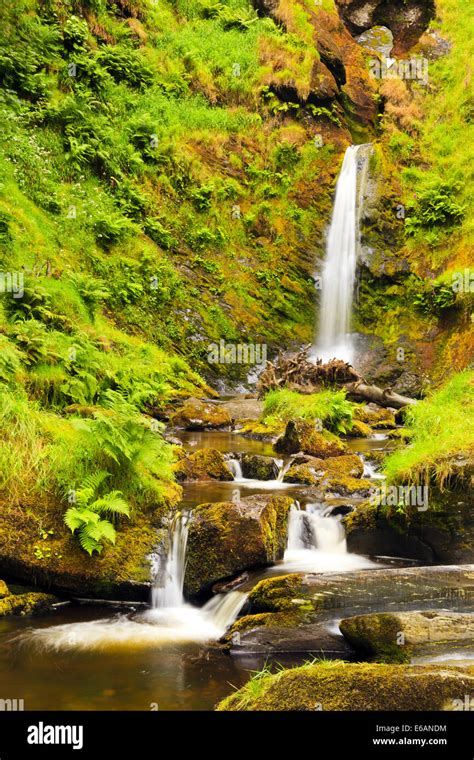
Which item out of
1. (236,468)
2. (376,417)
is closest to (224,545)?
(236,468)

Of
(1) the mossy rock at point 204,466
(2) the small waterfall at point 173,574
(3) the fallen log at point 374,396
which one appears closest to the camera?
(2) the small waterfall at point 173,574

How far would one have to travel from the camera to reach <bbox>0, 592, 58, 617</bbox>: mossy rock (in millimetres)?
5285

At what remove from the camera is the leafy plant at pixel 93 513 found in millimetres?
5508

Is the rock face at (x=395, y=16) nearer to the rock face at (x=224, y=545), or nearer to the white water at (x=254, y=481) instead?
the white water at (x=254, y=481)

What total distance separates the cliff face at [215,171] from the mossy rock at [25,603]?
23.7 ft

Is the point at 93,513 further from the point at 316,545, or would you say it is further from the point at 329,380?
the point at 329,380

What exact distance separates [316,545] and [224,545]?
1.37m

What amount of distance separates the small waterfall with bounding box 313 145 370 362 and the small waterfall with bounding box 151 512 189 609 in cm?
1355

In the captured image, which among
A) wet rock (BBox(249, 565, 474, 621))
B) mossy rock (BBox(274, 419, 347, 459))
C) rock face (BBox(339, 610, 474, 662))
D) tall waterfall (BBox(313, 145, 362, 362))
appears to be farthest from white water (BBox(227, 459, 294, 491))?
tall waterfall (BBox(313, 145, 362, 362))

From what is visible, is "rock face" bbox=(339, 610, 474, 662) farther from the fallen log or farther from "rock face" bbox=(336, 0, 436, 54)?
"rock face" bbox=(336, 0, 436, 54)

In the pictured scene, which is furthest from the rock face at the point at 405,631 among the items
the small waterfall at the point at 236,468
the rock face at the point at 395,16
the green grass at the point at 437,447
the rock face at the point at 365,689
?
the rock face at the point at 395,16

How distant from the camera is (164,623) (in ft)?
17.8

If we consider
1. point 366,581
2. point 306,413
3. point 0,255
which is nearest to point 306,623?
point 366,581
